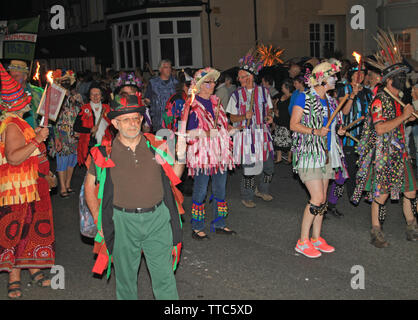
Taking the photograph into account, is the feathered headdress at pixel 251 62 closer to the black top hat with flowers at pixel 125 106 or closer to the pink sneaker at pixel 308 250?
the pink sneaker at pixel 308 250

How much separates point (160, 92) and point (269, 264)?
5.04 metres

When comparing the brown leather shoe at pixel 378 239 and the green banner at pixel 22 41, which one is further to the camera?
the green banner at pixel 22 41

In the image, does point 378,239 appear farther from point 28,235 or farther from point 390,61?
point 28,235

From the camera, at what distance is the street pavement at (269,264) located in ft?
17.2

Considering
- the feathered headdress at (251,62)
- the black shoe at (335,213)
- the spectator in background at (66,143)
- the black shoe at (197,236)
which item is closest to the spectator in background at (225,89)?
the spectator in background at (66,143)

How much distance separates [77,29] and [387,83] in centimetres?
2871

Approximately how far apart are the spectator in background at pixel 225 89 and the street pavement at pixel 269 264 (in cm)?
408

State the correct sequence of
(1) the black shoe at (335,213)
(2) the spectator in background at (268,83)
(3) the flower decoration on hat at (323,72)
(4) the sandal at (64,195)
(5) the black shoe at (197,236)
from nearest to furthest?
(3) the flower decoration on hat at (323,72) < (5) the black shoe at (197,236) < (1) the black shoe at (335,213) < (4) the sandal at (64,195) < (2) the spectator in background at (268,83)

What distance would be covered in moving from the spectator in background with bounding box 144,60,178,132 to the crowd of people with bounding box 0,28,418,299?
2.60ft

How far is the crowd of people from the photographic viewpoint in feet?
13.9

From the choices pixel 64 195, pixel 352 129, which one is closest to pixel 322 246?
pixel 352 129

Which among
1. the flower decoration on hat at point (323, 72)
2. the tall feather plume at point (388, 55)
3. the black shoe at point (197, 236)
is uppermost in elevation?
the tall feather plume at point (388, 55)

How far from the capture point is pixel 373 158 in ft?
20.6

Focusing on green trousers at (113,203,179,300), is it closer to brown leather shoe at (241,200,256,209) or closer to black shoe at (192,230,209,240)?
black shoe at (192,230,209,240)
